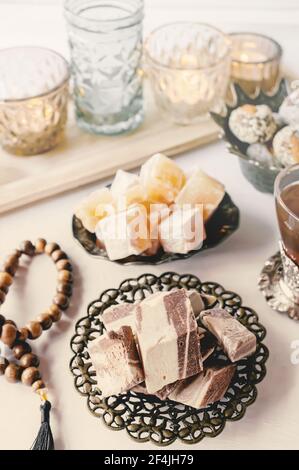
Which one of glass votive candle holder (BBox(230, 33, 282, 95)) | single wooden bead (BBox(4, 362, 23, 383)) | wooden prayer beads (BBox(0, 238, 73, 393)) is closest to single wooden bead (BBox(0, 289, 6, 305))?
wooden prayer beads (BBox(0, 238, 73, 393))

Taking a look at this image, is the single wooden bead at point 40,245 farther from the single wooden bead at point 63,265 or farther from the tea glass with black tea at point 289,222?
the tea glass with black tea at point 289,222

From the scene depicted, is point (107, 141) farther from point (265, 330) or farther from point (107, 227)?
point (265, 330)

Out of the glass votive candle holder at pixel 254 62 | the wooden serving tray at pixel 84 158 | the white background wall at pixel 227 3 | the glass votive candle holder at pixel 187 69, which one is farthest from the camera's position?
the white background wall at pixel 227 3

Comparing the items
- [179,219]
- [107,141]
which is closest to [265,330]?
[179,219]

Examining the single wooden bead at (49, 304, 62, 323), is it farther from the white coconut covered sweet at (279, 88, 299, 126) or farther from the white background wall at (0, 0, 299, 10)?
Result: the white background wall at (0, 0, 299, 10)

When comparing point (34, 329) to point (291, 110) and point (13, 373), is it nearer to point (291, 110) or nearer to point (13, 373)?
point (13, 373)

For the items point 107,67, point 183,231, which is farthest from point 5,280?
point 107,67

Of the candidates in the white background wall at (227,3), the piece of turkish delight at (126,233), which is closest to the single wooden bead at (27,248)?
the piece of turkish delight at (126,233)
